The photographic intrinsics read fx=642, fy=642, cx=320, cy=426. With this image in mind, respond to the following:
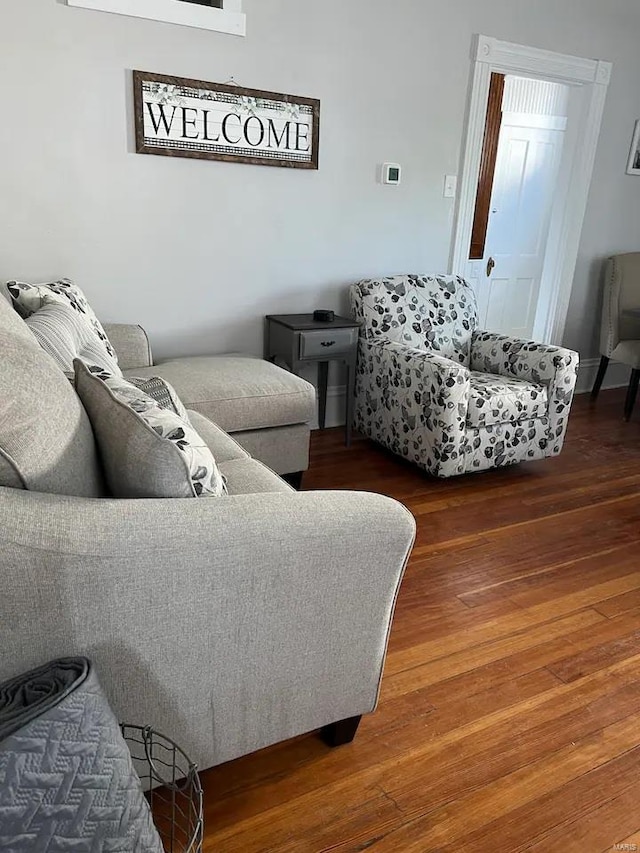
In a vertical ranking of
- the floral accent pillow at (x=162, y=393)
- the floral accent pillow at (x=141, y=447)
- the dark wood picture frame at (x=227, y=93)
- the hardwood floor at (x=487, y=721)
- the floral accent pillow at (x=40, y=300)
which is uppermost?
the dark wood picture frame at (x=227, y=93)

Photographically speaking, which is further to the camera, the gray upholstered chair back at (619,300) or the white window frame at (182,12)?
the gray upholstered chair back at (619,300)

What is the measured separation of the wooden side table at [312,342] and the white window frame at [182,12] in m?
1.30

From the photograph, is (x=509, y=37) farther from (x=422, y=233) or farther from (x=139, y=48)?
(x=139, y=48)

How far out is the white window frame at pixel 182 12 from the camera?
258 cm

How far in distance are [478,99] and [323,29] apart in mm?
996

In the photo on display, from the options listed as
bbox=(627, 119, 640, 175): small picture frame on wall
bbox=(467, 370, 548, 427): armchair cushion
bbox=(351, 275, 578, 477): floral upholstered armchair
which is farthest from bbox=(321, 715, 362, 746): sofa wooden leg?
bbox=(627, 119, 640, 175): small picture frame on wall

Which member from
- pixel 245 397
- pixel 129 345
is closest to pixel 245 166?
pixel 129 345

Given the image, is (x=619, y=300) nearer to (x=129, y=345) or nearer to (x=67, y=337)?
(x=129, y=345)

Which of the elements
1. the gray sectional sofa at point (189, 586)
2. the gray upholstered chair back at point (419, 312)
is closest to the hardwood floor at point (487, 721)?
the gray sectional sofa at point (189, 586)

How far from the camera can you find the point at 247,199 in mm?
3135

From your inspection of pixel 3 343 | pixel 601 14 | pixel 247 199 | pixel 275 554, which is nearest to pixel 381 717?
pixel 275 554

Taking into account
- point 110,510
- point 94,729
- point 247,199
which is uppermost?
point 247,199

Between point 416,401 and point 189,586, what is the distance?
1.98 m

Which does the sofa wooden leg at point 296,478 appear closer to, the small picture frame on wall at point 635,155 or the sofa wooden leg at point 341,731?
the sofa wooden leg at point 341,731
